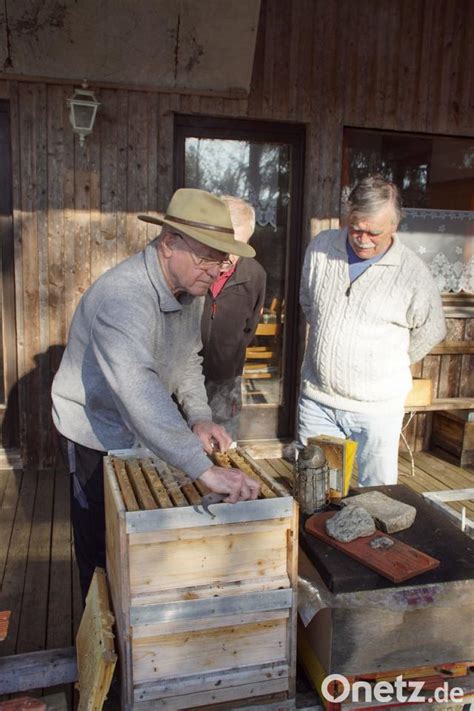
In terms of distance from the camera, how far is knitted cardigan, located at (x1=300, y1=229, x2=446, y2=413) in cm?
280

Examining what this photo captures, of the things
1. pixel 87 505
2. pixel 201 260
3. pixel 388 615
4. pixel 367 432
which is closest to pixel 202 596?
pixel 388 615

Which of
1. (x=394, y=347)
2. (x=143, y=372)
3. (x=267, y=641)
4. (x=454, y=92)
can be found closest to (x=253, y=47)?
(x=454, y=92)

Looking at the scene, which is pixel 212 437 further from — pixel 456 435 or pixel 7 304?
pixel 456 435

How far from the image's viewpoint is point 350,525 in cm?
194

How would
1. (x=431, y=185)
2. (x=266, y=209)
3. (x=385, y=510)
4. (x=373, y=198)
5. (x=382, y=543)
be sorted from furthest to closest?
1. (x=431, y=185)
2. (x=266, y=209)
3. (x=373, y=198)
4. (x=385, y=510)
5. (x=382, y=543)

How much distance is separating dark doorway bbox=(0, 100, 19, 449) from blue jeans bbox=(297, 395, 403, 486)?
2.56 metres

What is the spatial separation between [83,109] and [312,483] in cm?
307

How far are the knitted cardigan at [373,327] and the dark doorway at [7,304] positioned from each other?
2.57 meters

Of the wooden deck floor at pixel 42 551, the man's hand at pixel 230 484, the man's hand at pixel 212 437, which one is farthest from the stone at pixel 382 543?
the wooden deck floor at pixel 42 551

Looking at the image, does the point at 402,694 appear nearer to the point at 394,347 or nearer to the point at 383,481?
the point at 383,481

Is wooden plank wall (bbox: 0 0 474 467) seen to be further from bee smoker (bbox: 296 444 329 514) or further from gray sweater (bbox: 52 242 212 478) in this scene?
bee smoker (bbox: 296 444 329 514)

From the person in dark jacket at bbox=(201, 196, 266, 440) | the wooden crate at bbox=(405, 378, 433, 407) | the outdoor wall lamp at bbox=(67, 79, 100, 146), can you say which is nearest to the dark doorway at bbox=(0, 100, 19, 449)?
the outdoor wall lamp at bbox=(67, 79, 100, 146)

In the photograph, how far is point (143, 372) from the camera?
1.77 metres

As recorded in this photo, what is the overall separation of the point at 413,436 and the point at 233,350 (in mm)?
2731
